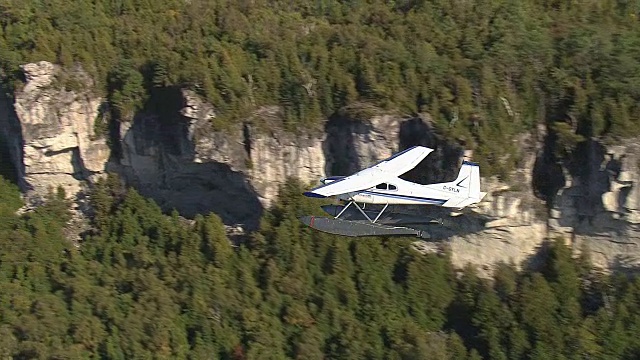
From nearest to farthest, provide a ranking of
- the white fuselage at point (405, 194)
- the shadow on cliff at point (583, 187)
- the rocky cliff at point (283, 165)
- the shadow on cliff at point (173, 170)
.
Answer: the white fuselage at point (405, 194)
the shadow on cliff at point (583, 187)
the rocky cliff at point (283, 165)
the shadow on cliff at point (173, 170)

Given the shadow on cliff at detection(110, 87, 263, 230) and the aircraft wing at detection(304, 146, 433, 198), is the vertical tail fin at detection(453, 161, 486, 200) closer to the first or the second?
the aircraft wing at detection(304, 146, 433, 198)

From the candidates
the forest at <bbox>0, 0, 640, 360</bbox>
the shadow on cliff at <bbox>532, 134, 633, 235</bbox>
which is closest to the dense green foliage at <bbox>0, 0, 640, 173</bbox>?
the forest at <bbox>0, 0, 640, 360</bbox>

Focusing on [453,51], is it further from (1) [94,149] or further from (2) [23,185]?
(2) [23,185]

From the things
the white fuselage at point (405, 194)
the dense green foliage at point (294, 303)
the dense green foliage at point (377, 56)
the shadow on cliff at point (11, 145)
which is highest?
the dense green foliage at point (377, 56)

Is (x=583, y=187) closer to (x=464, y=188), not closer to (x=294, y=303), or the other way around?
(x=464, y=188)

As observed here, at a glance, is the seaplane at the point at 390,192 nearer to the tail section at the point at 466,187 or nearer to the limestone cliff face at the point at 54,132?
the tail section at the point at 466,187

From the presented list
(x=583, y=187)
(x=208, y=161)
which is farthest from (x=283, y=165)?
(x=583, y=187)

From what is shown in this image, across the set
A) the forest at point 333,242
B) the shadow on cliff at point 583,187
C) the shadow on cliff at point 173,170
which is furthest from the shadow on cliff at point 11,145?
the shadow on cliff at point 583,187
